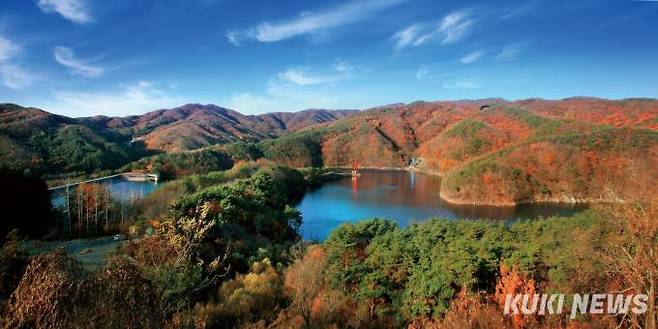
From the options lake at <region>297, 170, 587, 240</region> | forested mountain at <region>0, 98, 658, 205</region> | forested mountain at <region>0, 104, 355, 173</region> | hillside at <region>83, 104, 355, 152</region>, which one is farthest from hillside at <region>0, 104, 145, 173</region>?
hillside at <region>83, 104, 355, 152</region>

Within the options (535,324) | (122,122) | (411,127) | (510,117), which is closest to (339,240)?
(535,324)

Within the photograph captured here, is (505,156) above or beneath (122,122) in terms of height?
beneath

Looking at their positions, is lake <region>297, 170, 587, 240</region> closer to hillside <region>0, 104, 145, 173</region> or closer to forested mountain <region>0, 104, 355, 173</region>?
forested mountain <region>0, 104, 355, 173</region>

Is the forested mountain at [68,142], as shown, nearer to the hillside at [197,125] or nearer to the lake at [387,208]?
the hillside at [197,125]

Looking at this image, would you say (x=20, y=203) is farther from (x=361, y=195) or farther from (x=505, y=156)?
(x=505, y=156)

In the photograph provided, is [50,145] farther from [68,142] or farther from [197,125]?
[197,125]

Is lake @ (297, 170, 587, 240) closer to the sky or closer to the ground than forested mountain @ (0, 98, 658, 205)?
closer to the ground

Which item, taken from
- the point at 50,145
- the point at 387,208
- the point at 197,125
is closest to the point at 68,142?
the point at 50,145
